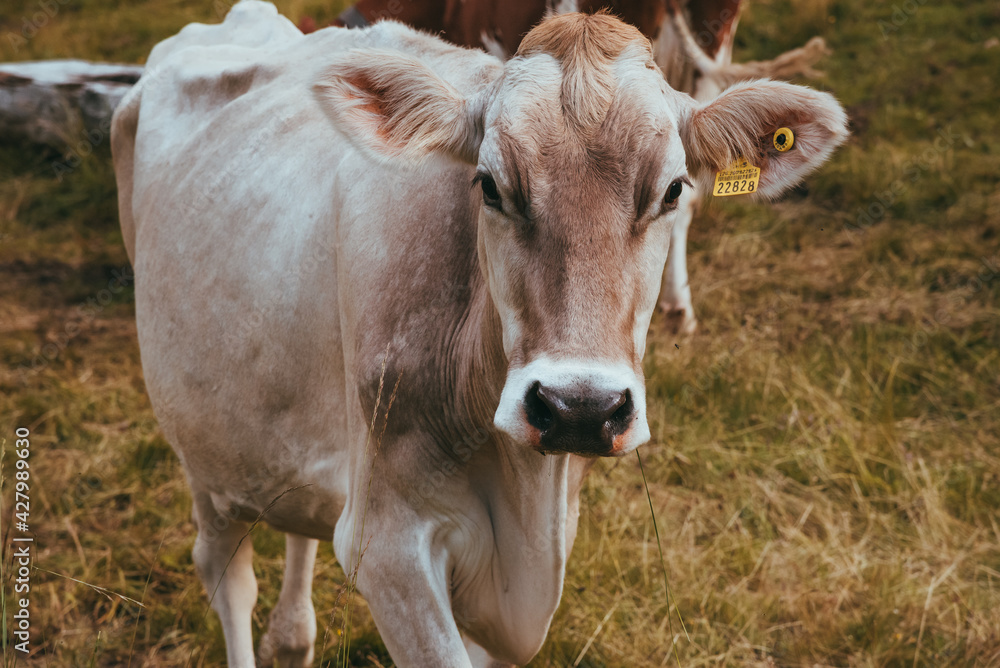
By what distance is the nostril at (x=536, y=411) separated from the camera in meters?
1.78

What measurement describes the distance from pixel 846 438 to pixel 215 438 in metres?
2.91

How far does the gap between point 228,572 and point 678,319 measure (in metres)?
3.21

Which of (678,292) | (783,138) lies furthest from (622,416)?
(678,292)

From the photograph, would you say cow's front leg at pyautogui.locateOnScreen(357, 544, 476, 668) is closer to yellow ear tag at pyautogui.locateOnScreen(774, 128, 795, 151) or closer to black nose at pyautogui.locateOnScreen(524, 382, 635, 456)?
black nose at pyautogui.locateOnScreen(524, 382, 635, 456)

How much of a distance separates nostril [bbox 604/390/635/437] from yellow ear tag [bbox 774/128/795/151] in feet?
3.02

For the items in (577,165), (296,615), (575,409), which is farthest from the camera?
(296,615)

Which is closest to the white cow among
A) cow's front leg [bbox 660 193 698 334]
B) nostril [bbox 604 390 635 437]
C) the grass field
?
nostril [bbox 604 390 635 437]

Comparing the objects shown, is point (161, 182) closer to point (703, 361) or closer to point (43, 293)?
point (703, 361)

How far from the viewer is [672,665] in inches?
128

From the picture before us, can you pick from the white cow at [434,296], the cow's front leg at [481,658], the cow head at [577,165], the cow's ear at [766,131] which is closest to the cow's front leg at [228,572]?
the white cow at [434,296]

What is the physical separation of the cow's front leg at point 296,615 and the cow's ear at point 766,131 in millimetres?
2121

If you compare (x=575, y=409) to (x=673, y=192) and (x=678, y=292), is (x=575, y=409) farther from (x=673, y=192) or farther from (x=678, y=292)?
(x=678, y=292)

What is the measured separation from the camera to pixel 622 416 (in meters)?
1.78

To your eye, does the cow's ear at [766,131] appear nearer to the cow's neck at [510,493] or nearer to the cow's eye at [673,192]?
the cow's eye at [673,192]
